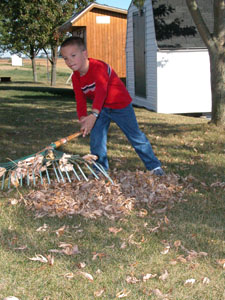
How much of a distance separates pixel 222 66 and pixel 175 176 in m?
4.42

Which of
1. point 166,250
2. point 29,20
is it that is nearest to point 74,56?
point 166,250

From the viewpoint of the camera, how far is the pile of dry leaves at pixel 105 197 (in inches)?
188

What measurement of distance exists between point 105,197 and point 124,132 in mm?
1133

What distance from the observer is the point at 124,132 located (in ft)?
18.9

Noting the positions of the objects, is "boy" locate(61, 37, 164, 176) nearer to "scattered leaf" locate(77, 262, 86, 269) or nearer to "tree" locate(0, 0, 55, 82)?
"scattered leaf" locate(77, 262, 86, 269)

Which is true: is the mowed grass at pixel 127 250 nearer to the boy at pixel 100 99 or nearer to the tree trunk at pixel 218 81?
the boy at pixel 100 99

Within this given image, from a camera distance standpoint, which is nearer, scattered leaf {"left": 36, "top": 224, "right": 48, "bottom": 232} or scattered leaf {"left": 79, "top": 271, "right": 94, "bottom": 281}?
scattered leaf {"left": 79, "top": 271, "right": 94, "bottom": 281}

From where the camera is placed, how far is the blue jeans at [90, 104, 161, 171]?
5.62 m

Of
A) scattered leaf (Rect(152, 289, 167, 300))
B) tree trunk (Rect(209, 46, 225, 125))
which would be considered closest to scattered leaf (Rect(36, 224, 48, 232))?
scattered leaf (Rect(152, 289, 167, 300))

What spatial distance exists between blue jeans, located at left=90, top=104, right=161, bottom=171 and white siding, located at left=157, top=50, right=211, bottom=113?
8296 mm

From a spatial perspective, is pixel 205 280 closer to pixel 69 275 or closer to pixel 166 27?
pixel 69 275

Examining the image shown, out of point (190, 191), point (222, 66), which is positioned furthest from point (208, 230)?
point (222, 66)

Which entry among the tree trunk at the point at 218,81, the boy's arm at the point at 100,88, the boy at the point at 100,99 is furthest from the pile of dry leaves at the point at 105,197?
the tree trunk at the point at 218,81

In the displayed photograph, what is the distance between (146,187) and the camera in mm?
5391
